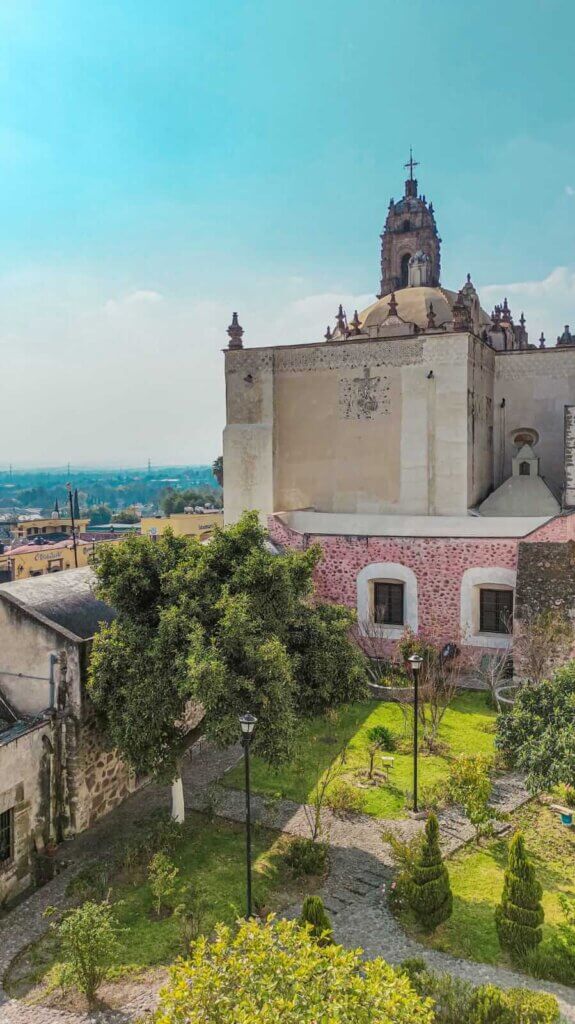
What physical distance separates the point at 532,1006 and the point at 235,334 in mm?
21763

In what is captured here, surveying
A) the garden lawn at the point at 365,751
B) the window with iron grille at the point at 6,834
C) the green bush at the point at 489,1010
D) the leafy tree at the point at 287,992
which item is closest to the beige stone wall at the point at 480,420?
the garden lawn at the point at 365,751

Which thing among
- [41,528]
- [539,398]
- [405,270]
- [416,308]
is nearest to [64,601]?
[539,398]

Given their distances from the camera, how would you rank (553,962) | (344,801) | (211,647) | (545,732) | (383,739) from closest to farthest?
(553,962)
(211,647)
(545,732)
(344,801)
(383,739)

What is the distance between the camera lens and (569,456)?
21234 millimetres

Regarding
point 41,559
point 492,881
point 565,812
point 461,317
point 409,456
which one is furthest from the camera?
point 41,559

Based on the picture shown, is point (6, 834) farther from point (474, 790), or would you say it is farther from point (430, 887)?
point (474, 790)

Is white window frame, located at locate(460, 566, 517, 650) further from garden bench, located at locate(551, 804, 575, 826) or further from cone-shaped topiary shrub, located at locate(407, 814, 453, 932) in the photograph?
cone-shaped topiary shrub, located at locate(407, 814, 453, 932)

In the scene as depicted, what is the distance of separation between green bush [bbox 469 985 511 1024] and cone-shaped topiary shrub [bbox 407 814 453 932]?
5.25 feet

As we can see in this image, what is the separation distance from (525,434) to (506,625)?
1020cm

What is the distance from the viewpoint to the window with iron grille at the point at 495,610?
1719 cm

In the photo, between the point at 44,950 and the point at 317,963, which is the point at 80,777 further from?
the point at 317,963

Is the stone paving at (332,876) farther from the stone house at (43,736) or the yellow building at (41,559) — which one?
the yellow building at (41,559)

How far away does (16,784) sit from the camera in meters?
9.43

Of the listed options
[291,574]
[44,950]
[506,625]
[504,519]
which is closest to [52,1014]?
[44,950]
